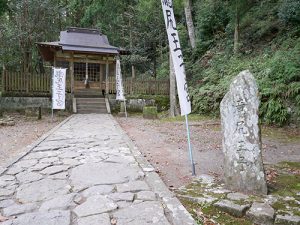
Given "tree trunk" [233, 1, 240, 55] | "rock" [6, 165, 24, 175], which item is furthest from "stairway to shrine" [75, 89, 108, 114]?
"rock" [6, 165, 24, 175]

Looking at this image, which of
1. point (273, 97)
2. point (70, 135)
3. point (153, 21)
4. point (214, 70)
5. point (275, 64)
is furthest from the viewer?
point (153, 21)

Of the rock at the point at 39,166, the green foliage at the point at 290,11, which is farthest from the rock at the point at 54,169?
the green foliage at the point at 290,11

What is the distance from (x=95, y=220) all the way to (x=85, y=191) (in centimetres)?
82

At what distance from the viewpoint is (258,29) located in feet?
50.6

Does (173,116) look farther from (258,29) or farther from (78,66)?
(78,66)

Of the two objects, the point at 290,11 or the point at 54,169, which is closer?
the point at 54,169

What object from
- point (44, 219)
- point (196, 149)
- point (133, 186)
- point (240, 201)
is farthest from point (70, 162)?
point (196, 149)

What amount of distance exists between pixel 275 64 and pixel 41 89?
12.6 m

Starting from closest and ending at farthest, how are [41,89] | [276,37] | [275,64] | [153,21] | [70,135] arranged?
[70,135], [275,64], [276,37], [41,89], [153,21]

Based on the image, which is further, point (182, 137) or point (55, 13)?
point (55, 13)

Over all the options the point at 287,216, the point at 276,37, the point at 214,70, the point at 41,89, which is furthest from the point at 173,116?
the point at 287,216

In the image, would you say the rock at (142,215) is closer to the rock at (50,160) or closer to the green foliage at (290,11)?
the rock at (50,160)

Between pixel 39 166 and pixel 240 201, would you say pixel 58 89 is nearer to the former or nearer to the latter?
pixel 39 166

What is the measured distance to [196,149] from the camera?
659cm
